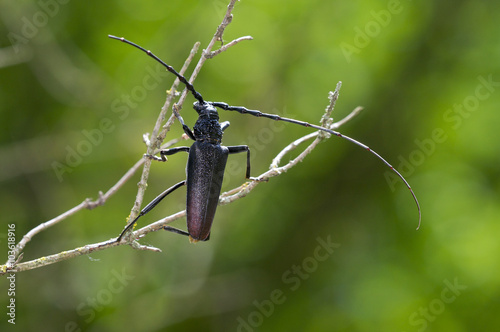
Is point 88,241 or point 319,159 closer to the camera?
point 88,241

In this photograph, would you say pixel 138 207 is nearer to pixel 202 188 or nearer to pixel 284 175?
pixel 202 188

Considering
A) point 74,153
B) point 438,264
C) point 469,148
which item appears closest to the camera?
point 74,153

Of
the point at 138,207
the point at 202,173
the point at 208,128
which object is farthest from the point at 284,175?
the point at 138,207

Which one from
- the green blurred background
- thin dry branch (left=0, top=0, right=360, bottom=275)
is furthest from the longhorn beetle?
the green blurred background

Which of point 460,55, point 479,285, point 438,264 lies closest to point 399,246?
point 438,264

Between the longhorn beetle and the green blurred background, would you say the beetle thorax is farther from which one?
the green blurred background

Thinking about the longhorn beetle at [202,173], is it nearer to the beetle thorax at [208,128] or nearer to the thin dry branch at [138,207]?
the beetle thorax at [208,128]

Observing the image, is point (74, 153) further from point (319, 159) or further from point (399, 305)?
point (399, 305)

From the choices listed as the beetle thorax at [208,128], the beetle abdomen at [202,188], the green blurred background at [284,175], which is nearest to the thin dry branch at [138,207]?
the beetle abdomen at [202,188]
